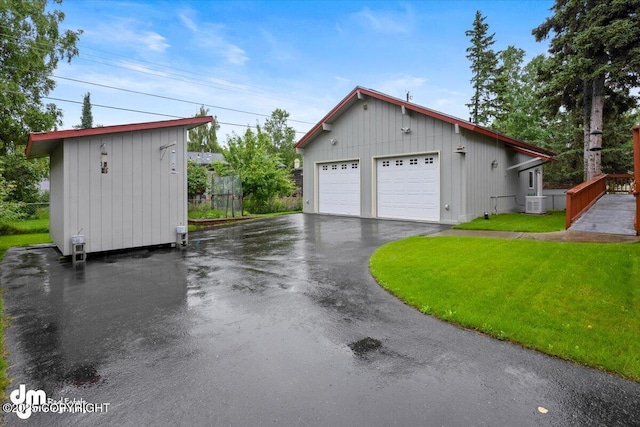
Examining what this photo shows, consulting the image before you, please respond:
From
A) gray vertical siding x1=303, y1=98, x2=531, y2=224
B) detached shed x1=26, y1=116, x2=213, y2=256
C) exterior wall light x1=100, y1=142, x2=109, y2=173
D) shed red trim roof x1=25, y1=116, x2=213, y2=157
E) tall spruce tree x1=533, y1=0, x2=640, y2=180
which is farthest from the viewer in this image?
gray vertical siding x1=303, y1=98, x2=531, y2=224

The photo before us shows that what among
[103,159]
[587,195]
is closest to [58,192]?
[103,159]

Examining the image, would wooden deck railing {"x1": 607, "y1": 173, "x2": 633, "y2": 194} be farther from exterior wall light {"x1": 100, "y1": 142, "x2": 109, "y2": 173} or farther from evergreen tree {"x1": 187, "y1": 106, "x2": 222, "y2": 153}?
evergreen tree {"x1": 187, "y1": 106, "x2": 222, "y2": 153}

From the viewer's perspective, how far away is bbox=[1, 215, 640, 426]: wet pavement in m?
2.49

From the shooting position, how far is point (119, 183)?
833 centimetres

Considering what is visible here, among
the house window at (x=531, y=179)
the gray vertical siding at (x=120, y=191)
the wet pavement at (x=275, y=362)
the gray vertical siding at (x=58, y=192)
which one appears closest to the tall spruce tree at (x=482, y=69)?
the house window at (x=531, y=179)

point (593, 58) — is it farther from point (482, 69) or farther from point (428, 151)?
point (482, 69)

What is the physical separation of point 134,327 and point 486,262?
214 inches

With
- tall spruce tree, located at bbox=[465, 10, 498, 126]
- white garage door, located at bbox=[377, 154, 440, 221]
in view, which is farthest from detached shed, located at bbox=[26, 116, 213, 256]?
tall spruce tree, located at bbox=[465, 10, 498, 126]

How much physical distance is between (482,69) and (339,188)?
2086 centimetres

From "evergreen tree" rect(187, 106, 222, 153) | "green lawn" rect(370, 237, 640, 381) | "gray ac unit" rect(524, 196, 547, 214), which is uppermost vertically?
"evergreen tree" rect(187, 106, 222, 153)

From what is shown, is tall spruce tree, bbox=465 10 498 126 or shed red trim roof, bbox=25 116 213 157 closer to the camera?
shed red trim roof, bbox=25 116 213 157

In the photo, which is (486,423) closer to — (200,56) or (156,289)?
(156,289)

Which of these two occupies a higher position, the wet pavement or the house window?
the house window

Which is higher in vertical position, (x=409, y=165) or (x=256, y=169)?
(x=256, y=169)
